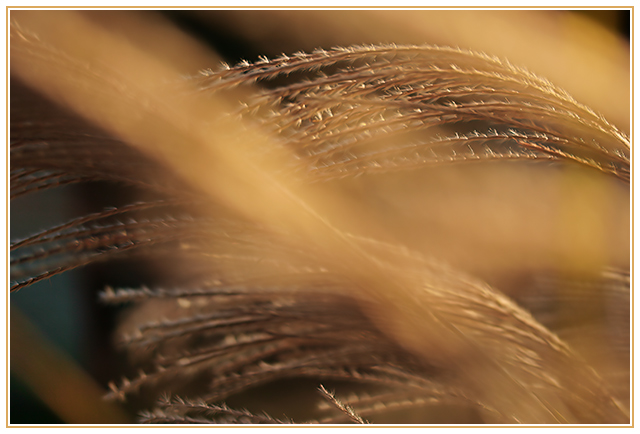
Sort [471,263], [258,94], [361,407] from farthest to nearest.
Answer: [471,263] → [361,407] → [258,94]

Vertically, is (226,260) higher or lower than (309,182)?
lower

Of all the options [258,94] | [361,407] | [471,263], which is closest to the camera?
[258,94]

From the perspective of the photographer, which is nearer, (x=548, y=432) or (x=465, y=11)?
(x=548, y=432)

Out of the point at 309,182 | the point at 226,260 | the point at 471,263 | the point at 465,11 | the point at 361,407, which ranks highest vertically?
the point at 465,11

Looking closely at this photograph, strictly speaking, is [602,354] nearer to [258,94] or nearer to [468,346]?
[468,346]

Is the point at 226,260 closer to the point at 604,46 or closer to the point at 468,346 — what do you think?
the point at 468,346

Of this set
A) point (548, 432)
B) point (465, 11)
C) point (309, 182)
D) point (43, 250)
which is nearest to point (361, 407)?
point (548, 432)
